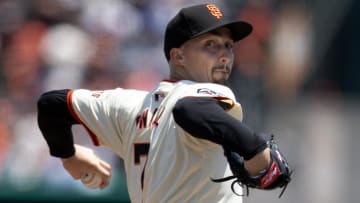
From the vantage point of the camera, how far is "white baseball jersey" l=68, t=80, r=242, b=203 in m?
4.05

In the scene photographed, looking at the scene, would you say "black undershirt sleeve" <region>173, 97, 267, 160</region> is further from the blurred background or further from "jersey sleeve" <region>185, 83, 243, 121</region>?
the blurred background

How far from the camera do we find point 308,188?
1030 cm

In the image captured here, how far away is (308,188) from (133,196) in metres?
6.04

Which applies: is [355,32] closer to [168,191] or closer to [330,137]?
[330,137]

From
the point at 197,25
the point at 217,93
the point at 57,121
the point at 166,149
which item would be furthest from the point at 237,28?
the point at 57,121

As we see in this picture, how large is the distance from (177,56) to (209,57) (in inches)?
7.3

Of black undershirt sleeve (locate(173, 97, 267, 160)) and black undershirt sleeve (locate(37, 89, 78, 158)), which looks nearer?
black undershirt sleeve (locate(173, 97, 267, 160))

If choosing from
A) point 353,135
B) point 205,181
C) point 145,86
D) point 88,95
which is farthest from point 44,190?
point 205,181

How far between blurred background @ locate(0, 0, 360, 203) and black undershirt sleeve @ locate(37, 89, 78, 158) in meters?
4.31

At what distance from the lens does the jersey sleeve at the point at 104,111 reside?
14.9ft

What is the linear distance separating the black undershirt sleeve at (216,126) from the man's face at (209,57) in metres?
0.43

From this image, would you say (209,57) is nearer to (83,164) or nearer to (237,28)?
(237,28)

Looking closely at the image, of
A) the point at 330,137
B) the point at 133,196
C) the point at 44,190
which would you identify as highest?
the point at 133,196

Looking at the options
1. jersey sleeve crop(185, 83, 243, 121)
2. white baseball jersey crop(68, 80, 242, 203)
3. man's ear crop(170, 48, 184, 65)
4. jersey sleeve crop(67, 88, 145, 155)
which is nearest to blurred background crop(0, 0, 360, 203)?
jersey sleeve crop(67, 88, 145, 155)
